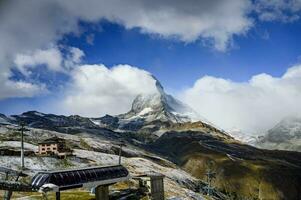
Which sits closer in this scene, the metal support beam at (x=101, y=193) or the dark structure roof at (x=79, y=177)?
the dark structure roof at (x=79, y=177)

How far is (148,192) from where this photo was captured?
345 feet

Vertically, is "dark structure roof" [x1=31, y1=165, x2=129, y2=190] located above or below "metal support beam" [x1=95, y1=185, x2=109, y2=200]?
above

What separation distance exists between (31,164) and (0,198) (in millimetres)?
44996

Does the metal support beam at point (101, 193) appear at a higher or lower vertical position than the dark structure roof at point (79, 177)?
lower

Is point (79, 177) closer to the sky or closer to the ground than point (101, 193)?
closer to the sky

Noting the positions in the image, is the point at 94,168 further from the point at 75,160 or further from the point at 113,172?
the point at 75,160

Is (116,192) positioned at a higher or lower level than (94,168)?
lower

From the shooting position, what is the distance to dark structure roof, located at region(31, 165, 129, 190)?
7369cm

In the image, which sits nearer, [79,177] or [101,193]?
[79,177]

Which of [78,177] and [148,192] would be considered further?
[148,192]

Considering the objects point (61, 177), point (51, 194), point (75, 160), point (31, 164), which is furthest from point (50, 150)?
point (61, 177)

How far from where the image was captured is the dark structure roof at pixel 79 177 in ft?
242

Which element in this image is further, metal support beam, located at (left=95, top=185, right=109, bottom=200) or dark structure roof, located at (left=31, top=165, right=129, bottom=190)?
metal support beam, located at (left=95, top=185, right=109, bottom=200)

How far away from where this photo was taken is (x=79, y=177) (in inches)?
3191
